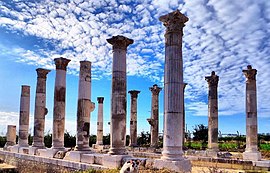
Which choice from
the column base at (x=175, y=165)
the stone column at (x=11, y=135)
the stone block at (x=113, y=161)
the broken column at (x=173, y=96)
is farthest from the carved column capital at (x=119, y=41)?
the stone column at (x=11, y=135)

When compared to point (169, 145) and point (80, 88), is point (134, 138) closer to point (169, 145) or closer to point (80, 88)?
point (80, 88)

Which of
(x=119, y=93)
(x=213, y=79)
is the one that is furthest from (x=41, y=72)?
(x=213, y=79)

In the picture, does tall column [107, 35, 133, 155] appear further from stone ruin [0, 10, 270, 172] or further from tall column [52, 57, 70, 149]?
tall column [52, 57, 70, 149]

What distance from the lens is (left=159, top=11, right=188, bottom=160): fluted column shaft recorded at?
13758mm

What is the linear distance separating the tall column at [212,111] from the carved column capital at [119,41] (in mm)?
10655

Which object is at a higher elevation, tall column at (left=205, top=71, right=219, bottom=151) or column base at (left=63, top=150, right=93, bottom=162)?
tall column at (left=205, top=71, right=219, bottom=151)

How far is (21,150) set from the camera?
25781mm

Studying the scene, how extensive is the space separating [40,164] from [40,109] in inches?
246

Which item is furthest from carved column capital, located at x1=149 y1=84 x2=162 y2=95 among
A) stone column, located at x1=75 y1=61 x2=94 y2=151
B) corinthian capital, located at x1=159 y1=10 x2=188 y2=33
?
corinthian capital, located at x1=159 y1=10 x2=188 y2=33

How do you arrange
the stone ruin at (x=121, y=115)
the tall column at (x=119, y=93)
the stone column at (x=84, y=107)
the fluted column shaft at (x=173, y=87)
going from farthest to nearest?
the stone column at (x=84, y=107) < the tall column at (x=119, y=93) < the stone ruin at (x=121, y=115) < the fluted column shaft at (x=173, y=87)

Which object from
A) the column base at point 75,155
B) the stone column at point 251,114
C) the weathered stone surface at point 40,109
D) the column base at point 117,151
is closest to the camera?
the column base at point 117,151

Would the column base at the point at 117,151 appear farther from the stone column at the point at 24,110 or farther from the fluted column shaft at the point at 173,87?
the stone column at the point at 24,110

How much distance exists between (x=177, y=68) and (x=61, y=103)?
10974mm

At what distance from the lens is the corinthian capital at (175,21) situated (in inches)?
569
